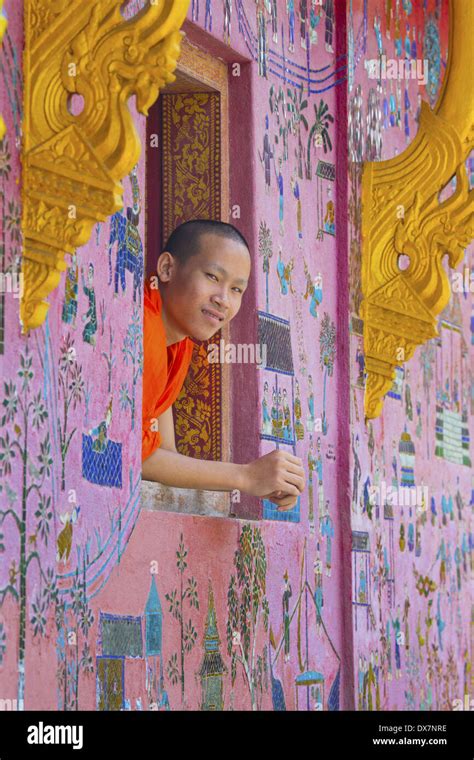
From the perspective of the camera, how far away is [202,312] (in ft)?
16.5

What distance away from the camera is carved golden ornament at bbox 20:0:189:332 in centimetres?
391

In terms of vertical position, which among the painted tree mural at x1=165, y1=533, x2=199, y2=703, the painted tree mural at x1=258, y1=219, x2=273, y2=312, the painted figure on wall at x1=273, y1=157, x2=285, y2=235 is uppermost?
the painted figure on wall at x1=273, y1=157, x2=285, y2=235

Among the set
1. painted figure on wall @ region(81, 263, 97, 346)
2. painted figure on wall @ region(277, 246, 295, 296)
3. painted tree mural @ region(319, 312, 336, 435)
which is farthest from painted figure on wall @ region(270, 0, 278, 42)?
painted figure on wall @ region(81, 263, 97, 346)

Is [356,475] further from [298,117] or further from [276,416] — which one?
[298,117]

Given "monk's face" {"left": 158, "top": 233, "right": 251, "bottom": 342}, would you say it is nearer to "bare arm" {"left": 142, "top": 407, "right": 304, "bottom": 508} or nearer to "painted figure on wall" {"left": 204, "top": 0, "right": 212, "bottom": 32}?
"bare arm" {"left": 142, "top": 407, "right": 304, "bottom": 508}

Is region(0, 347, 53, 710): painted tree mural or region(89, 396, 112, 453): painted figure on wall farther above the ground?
region(89, 396, 112, 453): painted figure on wall

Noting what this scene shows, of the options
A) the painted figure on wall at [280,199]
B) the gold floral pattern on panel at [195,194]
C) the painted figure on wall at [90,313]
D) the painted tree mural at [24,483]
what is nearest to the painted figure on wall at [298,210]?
the painted figure on wall at [280,199]

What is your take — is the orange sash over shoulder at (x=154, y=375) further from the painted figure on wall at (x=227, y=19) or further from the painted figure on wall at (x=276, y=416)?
the painted figure on wall at (x=227, y=19)

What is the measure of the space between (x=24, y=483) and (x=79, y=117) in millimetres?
930

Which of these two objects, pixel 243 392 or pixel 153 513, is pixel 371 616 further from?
pixel 153 513

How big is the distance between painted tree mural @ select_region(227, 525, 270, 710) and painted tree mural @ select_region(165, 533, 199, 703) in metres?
0.25

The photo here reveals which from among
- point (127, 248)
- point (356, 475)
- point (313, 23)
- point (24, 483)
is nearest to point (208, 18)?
point (313, 23)

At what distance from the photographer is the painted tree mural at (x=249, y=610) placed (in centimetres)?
509

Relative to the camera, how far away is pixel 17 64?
3928mm
